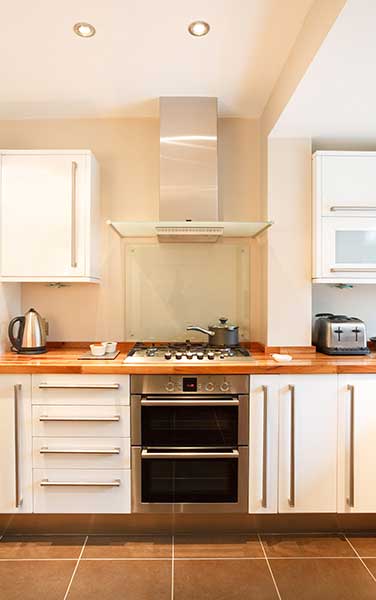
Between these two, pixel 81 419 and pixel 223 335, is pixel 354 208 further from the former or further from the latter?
pixel 81 419

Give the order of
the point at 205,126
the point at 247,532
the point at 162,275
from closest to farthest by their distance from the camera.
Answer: the point at 247,532 → the point at 205,126 → the point at 162,275

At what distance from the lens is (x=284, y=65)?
6.59 ft

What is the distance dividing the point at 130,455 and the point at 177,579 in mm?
596

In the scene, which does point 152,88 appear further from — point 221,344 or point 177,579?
point 177,579

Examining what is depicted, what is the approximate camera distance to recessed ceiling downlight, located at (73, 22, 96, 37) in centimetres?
173

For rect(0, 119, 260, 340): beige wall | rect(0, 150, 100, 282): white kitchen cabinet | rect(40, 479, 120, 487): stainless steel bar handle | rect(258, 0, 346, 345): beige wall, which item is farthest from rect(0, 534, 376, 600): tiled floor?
rect(0, 150, 100, 282): white kitchen cabinet

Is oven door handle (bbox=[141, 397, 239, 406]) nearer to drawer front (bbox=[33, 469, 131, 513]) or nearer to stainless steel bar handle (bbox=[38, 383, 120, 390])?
stainless steel bar handle (bbox=[38, 383, 120, 390])

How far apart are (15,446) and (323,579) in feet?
5.40

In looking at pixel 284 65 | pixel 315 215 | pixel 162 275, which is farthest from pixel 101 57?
pixel 315 215

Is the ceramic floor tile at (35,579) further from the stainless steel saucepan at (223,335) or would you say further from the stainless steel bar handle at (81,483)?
the stainless steel saucepan at (223,335)

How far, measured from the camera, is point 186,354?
224cm

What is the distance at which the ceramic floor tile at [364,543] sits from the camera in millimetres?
2001

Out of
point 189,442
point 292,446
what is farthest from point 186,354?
point 292,446

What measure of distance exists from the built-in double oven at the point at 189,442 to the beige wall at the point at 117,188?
0.79m
